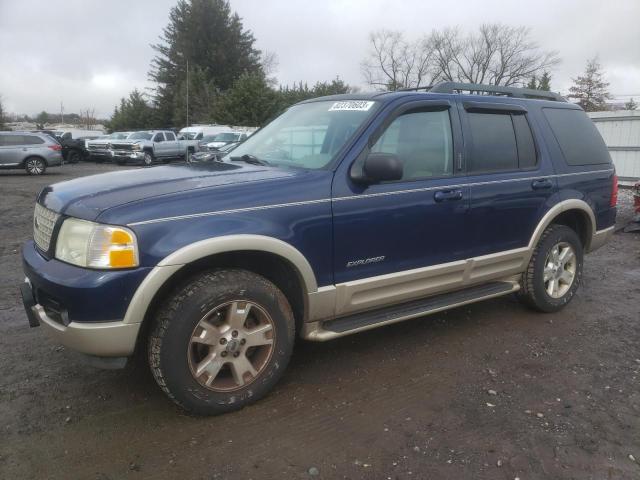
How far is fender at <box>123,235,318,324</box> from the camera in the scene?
8.74 feet

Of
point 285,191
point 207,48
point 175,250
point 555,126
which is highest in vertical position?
point 207,48

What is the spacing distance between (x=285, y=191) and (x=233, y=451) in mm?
1450

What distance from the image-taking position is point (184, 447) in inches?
108

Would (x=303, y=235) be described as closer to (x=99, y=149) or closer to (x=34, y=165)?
(x=34, y=165)

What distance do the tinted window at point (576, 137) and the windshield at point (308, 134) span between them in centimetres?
203

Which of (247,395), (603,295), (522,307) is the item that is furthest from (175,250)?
(603,295)

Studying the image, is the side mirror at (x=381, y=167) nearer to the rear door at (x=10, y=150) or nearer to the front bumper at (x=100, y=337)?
the front bumper at (x=100, y=337)

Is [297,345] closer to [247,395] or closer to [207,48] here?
[247,395]

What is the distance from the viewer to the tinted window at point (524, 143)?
4.36 metres

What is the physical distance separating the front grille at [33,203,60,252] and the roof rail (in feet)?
9.12

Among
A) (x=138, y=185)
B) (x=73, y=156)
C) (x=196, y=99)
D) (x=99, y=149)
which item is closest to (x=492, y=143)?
(x=138, y=185)

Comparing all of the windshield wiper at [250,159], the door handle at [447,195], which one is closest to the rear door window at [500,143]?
the door handle at [447,195]

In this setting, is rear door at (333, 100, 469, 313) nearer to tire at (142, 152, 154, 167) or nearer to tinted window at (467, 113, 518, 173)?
tinted window at (467, 113, 518, 173)

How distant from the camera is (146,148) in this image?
83.6 feet
